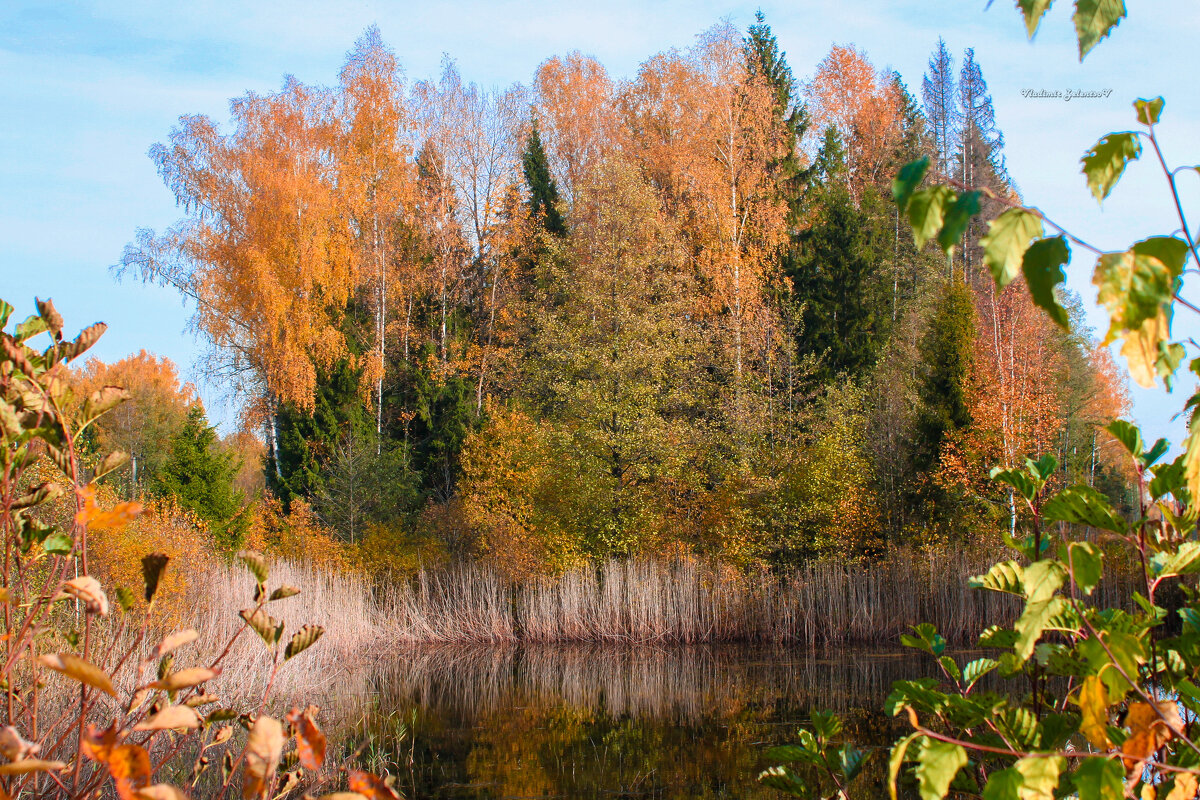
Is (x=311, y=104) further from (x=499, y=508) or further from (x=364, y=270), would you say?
(x=499, y=508)

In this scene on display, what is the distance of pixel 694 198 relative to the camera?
21.9m

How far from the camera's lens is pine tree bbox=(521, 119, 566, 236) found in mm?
24453

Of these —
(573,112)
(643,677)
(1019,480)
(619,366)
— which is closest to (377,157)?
(573,112)

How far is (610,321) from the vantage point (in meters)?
16.4

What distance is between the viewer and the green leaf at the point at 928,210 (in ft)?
2.47

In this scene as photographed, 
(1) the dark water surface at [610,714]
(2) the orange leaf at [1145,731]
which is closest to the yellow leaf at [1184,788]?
(2) the orange leaf at [1145,731]

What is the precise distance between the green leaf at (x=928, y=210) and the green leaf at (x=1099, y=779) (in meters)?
0.46

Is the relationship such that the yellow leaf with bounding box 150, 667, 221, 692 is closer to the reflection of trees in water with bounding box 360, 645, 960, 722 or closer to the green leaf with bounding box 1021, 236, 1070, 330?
the green leaf with bounding box 1021, 236, 1070, 330

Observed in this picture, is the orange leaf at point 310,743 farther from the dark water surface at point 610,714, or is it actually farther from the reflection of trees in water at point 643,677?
the reflection of trees in water at point 643,677

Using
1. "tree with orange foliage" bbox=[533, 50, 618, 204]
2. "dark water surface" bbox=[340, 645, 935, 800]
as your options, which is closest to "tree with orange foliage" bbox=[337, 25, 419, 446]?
"tree with orange foliage" bbox=[533, 50, 618, 204]

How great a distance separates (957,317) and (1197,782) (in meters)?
17.4

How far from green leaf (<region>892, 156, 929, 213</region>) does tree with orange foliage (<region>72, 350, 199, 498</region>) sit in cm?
2642

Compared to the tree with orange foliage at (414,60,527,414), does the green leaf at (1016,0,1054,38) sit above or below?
below

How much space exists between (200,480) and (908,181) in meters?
19.0
